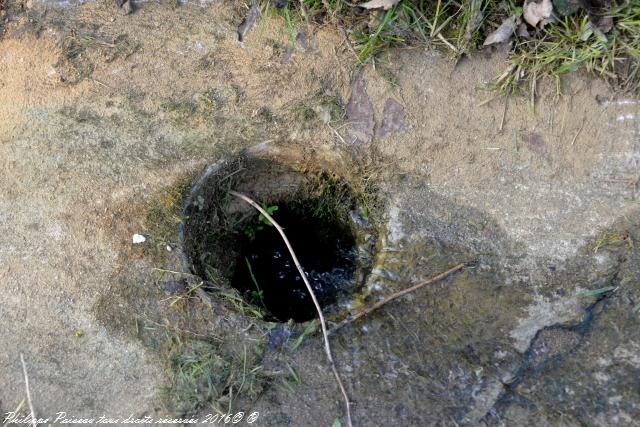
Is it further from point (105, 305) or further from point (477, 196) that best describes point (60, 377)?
point (477, 196)

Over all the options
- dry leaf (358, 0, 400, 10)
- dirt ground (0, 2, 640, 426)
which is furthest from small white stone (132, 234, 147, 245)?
dry leaf (358, 0, 400, 10)

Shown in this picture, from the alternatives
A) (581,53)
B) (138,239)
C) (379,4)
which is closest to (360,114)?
(379,4)

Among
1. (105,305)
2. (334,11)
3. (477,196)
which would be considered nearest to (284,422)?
(105,305)

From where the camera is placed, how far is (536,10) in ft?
7.47

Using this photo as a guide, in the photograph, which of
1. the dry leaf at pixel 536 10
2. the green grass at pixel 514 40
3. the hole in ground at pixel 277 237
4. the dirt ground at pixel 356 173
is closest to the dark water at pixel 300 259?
the hole in ground at pixel 277 237

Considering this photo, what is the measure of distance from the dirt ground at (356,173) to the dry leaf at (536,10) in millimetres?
199

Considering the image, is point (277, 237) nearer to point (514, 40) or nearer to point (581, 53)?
point (514, 40)

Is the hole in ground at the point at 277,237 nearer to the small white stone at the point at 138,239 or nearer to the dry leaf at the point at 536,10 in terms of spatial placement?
the small white stone at the point at 138,239

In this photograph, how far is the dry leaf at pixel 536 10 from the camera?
88.4 inches

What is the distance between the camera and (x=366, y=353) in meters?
2.20

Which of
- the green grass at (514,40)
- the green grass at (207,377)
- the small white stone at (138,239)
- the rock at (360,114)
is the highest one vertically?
the green grass at (514,40)

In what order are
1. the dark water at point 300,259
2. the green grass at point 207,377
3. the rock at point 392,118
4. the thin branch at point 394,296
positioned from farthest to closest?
the dark water at point 300,259 → the rock at point 392,118 → the thin branch at point 394,296 → the green grass at point 207,377

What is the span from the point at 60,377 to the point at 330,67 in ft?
5.59

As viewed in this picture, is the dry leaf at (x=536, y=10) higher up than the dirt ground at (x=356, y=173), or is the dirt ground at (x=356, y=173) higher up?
the dry leaf at (x=536, y=10)
